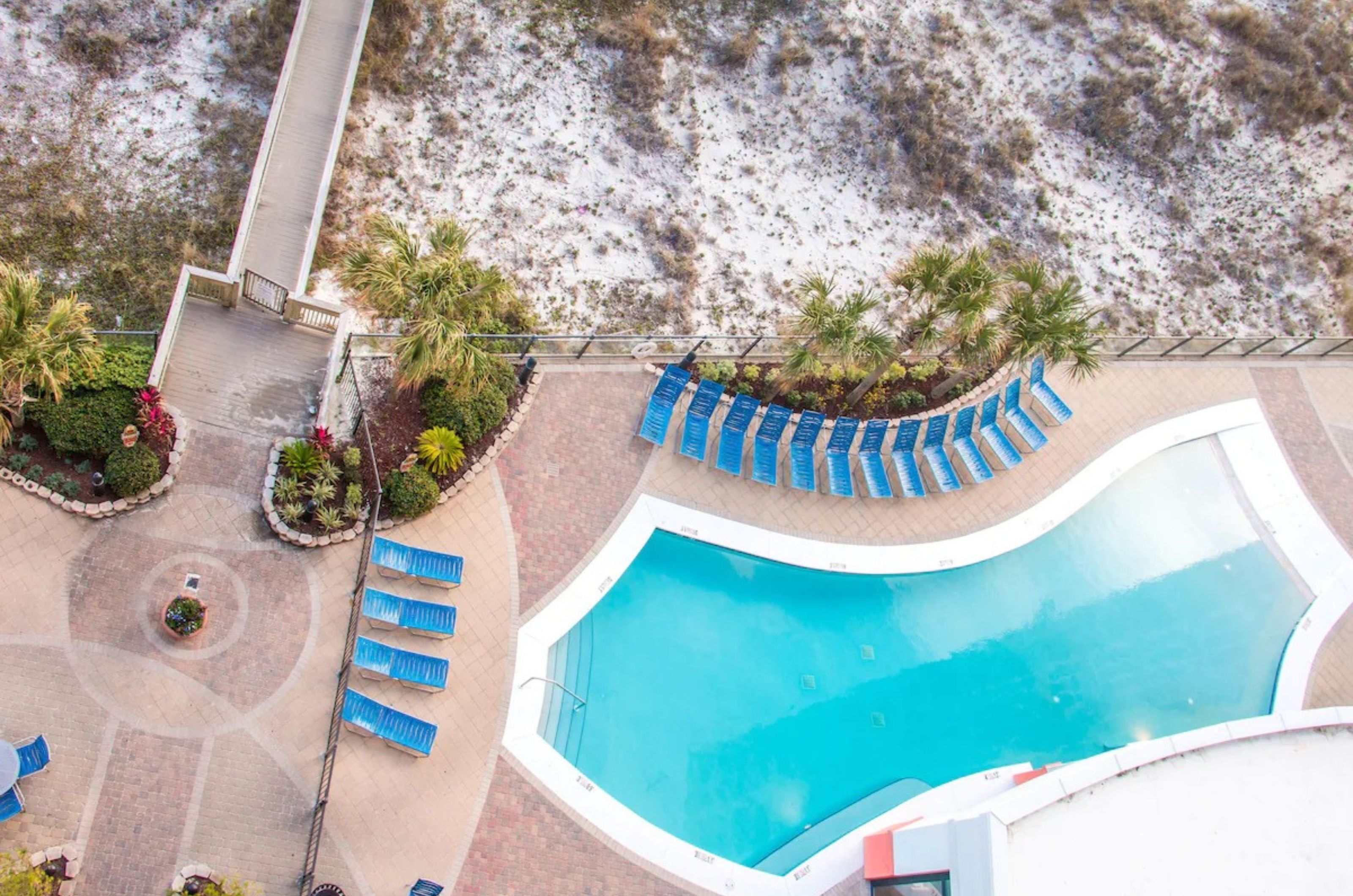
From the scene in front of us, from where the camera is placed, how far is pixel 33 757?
16.5 meters

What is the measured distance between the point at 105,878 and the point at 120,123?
17279 millimetres

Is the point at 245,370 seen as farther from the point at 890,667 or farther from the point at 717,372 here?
the point at 890,667

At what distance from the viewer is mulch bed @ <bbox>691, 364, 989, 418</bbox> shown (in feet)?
78.2

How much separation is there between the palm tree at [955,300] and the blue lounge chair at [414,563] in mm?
10805

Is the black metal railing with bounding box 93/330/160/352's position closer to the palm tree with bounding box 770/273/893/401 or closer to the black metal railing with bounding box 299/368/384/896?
the black metal railing with bounding box 299/368/384/896

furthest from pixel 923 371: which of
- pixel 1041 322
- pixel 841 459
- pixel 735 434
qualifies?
pixel 735 434

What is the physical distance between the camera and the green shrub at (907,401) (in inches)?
965

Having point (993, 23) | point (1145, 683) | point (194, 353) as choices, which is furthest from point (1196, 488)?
point (194, 353)

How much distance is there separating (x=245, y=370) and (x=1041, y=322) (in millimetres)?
17875

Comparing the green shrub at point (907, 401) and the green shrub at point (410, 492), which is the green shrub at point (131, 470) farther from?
the green shrub at point (907, 401)

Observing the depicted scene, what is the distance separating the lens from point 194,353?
2028cm

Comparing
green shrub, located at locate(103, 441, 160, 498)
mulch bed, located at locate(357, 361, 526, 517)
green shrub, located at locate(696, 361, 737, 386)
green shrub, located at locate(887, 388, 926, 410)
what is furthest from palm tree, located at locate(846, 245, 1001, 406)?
green shrub, located at locate(103, 441, 160, 498)

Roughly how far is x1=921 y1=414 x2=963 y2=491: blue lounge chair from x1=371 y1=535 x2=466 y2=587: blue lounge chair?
1194 centimetres

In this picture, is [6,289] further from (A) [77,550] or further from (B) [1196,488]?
(B) [1196,488]
